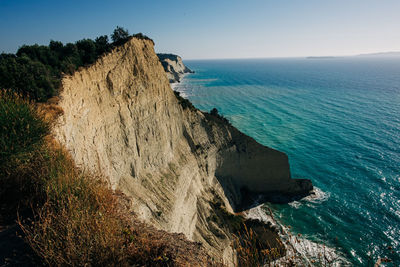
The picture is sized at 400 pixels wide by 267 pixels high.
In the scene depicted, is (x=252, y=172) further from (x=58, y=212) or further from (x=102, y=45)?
(x=58, y=212)

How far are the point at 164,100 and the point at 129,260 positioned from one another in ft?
73.7

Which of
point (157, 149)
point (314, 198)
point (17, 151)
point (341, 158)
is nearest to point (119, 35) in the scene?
point (157, 149)

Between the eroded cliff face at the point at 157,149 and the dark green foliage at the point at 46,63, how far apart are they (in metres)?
0.87

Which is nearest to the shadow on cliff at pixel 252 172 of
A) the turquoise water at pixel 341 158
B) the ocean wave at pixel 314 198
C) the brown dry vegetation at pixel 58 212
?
the ocean wave at pixel 314 198

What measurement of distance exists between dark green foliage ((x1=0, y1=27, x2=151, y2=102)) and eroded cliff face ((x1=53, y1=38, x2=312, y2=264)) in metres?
0.87

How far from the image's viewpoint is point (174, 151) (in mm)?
27047

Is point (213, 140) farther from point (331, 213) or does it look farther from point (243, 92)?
point (243, 92)

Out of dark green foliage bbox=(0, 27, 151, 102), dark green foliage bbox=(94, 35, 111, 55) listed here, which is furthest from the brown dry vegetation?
dark green foliage bbox=(94, 35, 111, 55)

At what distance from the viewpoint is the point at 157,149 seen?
76.9ft

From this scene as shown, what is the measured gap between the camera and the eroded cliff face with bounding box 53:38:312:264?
15.3 meters

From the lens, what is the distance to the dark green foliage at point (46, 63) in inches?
473

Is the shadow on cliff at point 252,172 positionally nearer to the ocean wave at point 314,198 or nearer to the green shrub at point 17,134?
the ocean wave at point 314,198

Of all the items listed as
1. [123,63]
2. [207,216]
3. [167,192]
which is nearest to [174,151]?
[167,192]

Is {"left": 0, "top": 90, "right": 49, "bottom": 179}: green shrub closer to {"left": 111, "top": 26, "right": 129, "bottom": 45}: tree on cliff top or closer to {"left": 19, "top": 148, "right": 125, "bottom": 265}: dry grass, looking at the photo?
{"left": 19, "top": 148, "right": 125, "bottom": 265}: dry grass
